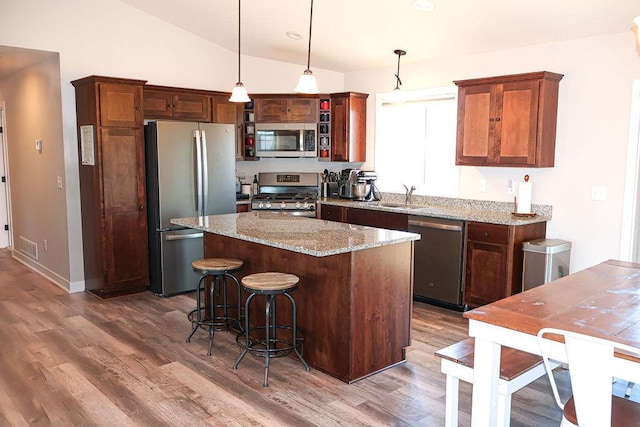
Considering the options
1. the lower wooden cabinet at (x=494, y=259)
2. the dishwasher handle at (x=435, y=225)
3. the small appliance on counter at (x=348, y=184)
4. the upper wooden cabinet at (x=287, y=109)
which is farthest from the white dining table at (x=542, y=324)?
the upper wooden cabinet at (x=287, y=109)

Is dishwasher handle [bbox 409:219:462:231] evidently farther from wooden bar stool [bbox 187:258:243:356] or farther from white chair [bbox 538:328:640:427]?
white chair [bbox 538:328:640:427]

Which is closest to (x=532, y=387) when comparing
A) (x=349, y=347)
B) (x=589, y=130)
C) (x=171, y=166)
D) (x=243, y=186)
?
(x=349, y=347)

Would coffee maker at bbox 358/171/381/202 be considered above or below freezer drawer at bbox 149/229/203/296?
above

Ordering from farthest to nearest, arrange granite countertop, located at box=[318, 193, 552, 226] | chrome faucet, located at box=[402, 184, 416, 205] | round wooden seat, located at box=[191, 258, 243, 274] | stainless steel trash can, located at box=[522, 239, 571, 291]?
chrome faucet, located at box=[402, 184, 416, 205], granite countertop, located at box=[318, 193, 552, 226], stainless steel trash can, located at box=[522, 239, 571, 291], round wooden seat, located at box=[191, 258, 243, 274]

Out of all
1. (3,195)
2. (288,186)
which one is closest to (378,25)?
(288,186)

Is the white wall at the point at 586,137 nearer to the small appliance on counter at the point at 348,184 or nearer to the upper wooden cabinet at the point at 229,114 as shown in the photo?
the small appliance on counter at the point at 348,184

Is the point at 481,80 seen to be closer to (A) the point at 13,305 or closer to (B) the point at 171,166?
(B) the point at 171,166

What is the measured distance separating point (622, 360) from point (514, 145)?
3102 millimetres

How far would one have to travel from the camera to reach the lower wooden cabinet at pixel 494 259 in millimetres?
4361

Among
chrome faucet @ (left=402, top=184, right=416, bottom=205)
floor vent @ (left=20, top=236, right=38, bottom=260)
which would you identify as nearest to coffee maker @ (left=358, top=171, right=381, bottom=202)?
chrome faucet @ (left=402, top=184, right=416, bottom=205)

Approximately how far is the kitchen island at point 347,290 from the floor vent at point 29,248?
3732mm

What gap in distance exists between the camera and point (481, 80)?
4.72 metres

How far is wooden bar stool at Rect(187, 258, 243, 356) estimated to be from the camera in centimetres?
366

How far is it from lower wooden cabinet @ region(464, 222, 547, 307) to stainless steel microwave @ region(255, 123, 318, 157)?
238 cm
